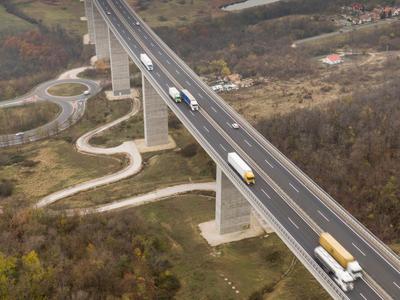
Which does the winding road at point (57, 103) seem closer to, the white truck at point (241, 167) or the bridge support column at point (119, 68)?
the bridge support column at point (119, 68)

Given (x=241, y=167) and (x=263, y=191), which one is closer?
(x=263, y=191)

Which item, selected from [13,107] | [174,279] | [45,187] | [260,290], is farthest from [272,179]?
[13,107]

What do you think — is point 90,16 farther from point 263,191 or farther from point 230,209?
point 263,191

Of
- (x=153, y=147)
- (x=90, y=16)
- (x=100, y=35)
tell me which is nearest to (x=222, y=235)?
(x=153, y=147)

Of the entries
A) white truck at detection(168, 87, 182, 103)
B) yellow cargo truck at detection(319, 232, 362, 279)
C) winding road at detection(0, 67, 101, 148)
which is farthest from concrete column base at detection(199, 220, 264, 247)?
winding road at detection(0, 67, 101, 148)

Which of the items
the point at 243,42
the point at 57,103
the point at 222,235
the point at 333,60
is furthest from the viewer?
the point at 243,42

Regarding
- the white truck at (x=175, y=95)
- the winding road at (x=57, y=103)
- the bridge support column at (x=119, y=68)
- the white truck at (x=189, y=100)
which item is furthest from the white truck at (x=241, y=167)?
the bridge support column at (x=119, y=68)
